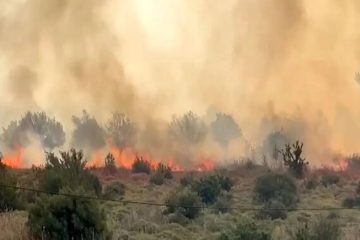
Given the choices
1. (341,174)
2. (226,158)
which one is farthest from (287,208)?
(226,158)

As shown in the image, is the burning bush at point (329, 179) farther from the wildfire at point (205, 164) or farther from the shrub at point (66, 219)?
the shrub at point (66, 219)

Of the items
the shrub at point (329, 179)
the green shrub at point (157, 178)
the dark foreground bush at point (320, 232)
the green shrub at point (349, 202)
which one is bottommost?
the dark foreground bush at point (320, 232)

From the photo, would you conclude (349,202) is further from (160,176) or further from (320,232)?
(160,176)

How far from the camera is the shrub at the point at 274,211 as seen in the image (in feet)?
85.0

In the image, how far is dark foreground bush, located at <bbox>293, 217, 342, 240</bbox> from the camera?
18.4m

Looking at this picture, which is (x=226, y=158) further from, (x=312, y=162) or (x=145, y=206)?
(x=145, y=206)

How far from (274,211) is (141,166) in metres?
23.5

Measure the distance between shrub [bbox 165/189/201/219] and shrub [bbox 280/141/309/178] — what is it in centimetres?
1813

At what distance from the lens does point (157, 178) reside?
1628 inches

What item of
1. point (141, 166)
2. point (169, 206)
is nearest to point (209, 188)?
point (169, 206)

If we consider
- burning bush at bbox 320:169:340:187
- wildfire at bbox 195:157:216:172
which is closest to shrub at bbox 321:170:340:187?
burning bush at bbox 320:169:340:187

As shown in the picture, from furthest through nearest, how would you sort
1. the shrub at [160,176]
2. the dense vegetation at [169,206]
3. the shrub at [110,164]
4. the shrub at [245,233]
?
the shrub at [110,164] < the shrub at [160,176] < the shrub at [245,233] < the dense vegetation at [169,206]

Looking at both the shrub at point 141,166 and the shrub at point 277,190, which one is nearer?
the shrub at point 277,190

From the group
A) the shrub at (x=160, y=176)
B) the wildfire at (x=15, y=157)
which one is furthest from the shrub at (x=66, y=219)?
the wildfire at (x=15, y=157)
